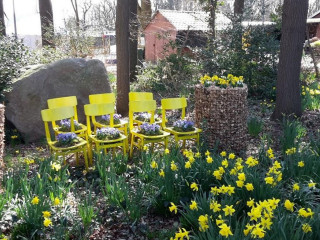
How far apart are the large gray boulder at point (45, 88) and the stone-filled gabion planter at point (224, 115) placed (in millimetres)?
2354

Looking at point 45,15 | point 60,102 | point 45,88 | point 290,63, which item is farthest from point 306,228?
point 45,15

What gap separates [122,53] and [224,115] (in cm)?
309

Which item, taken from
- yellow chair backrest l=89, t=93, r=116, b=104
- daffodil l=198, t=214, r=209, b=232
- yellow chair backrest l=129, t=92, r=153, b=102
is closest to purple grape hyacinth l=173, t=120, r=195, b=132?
yellow chair backrest l=129, t=92, r=153, b=102

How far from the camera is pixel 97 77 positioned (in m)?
6.80


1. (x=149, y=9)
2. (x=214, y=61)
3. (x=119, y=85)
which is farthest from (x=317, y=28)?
(x=119, y=85)

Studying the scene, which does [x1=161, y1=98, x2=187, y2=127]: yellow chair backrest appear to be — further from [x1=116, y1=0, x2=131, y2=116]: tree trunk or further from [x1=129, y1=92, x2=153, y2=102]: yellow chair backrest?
[x1=116, y1=0, x2=131, y2=116]: tree trunk

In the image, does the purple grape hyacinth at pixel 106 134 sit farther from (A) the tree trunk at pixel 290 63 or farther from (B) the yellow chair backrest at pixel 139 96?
(A) the tree trunk at pixel 290 63

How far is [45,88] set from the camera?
6.29 metres

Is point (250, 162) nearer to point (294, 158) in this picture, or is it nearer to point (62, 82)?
point (294, 158)

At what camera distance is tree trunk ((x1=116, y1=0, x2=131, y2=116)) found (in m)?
7.27

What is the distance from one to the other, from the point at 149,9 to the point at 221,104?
10.4 meters

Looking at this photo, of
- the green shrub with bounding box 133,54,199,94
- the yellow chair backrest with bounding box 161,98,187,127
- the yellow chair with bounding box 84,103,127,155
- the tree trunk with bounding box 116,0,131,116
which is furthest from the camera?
the green shrub with bounding box 133,54,199,94

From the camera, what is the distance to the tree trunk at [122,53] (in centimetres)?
727

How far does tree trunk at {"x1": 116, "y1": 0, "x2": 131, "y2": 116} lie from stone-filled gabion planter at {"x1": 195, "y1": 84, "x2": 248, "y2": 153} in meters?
2.58
